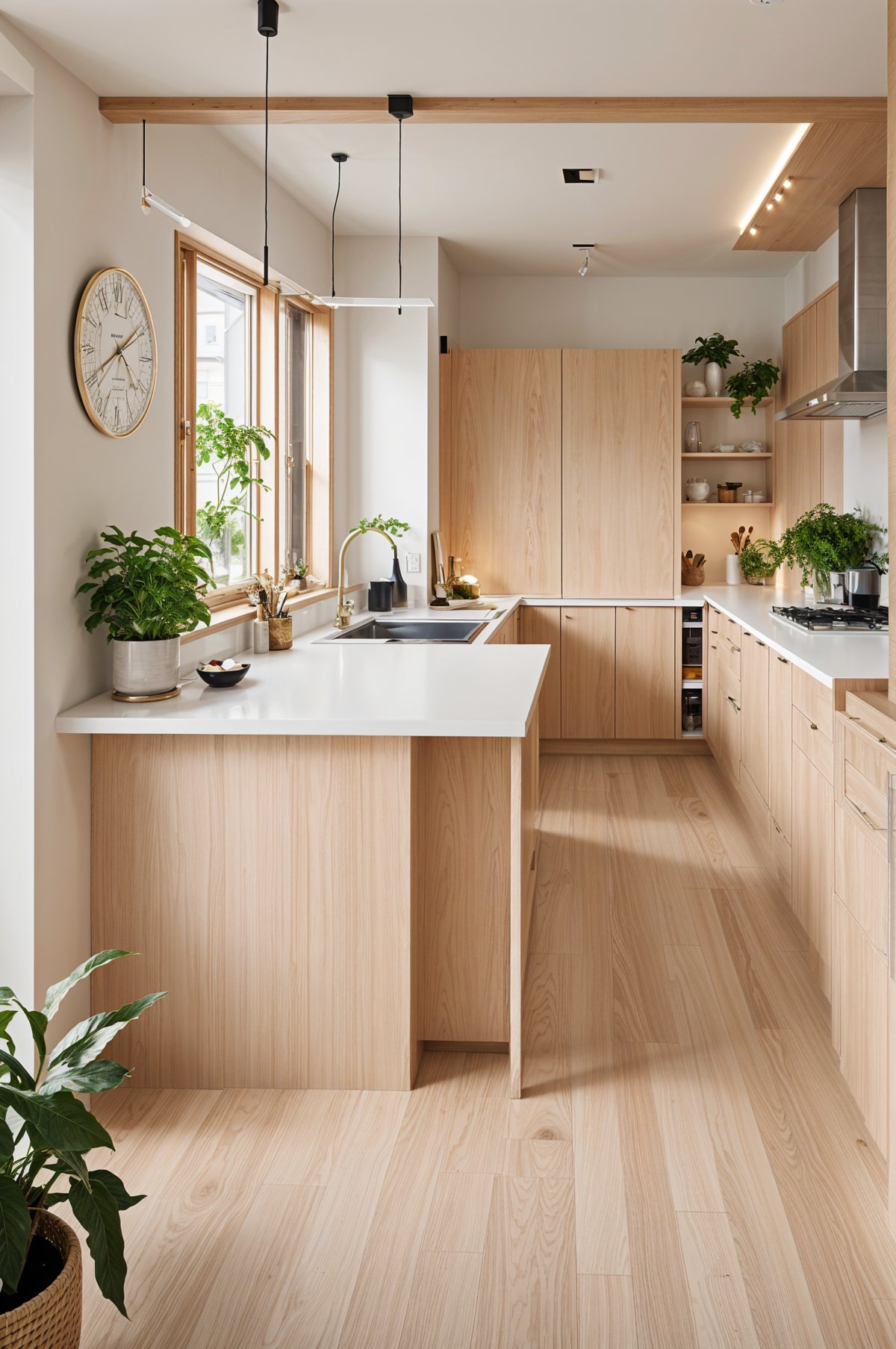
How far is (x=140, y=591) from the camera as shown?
260 centimetres

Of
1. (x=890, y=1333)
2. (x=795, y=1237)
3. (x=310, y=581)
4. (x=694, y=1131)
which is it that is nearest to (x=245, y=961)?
(x=694, y=1131)

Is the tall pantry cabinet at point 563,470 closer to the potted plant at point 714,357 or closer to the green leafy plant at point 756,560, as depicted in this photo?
the potted plant at point 714,357

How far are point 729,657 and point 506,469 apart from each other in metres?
1.70

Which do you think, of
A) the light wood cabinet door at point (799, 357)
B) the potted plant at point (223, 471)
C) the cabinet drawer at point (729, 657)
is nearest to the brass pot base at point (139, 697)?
the potted plant at point (223, 471)

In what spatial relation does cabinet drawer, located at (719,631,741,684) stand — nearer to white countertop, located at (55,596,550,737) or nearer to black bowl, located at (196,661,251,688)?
white countertop, located at (55,596,550,737)

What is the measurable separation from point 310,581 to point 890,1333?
12.3 ft

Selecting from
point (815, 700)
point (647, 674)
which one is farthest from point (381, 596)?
point (815, 700)

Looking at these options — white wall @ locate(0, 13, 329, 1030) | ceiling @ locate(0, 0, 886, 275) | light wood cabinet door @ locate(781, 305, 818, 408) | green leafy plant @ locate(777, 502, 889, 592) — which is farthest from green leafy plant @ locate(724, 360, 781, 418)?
white wall @ locate(0, 13, 329, 1030)

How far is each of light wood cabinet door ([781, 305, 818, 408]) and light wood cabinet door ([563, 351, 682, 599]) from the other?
601mm

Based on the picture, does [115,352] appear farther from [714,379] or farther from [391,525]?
[714,379]

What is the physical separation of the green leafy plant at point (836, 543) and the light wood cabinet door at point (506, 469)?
1.50 meters

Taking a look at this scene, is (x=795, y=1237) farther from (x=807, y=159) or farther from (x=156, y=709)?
(x=807, y=159)

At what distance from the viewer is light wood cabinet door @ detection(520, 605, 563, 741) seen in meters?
6.00

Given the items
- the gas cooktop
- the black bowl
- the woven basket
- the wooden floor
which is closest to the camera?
the woven basket
